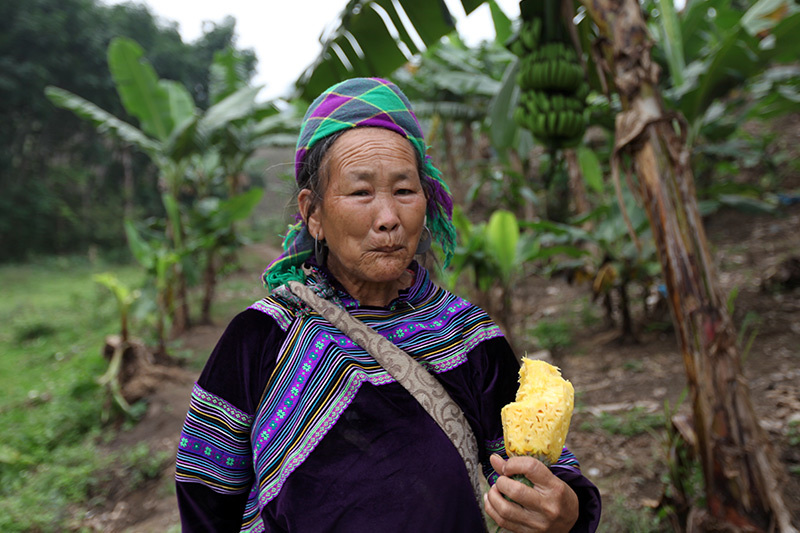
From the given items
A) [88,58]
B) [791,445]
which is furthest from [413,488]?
[88,58]

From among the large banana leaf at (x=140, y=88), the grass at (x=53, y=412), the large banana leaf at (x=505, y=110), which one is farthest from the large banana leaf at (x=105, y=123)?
the large banana leaf at (x=505, y=110)

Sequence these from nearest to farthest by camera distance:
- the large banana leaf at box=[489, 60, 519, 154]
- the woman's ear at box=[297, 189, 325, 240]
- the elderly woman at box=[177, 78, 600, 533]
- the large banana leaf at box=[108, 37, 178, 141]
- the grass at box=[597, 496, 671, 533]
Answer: the elderly woman at box=[177, 78, 600, 533] < the woman's ear at box=[297, 189, 325, 240] < the grass at box=[597, 496, 671, 533] < the large banana leaf at box=[489, 60, 519, 154] < the large banana leaf at box=[108, 37, 178, 141]

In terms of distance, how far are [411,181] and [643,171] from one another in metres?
1.18

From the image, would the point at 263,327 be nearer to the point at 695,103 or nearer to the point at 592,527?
the point at 592,527

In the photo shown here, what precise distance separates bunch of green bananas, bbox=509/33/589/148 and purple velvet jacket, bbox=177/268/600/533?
155 cm

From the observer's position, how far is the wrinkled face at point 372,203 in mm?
1062

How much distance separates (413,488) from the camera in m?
0.97

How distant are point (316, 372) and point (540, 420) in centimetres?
44

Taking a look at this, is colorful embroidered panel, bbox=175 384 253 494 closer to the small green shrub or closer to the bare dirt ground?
the bare dirt ground

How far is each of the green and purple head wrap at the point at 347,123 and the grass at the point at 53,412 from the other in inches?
126

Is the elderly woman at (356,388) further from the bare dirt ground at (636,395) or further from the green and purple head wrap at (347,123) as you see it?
the bare dirt ground at (636,395)

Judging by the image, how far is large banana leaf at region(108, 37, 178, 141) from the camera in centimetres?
576

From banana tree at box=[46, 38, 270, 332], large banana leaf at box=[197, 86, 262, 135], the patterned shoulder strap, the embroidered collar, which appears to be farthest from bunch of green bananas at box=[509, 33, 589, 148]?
large banana leaf at box=[197, 86, 262, 135]

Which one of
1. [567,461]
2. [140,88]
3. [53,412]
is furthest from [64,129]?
[567,461]
